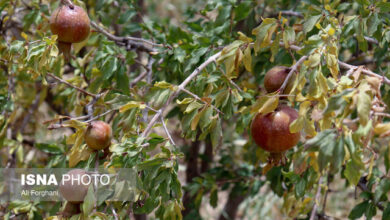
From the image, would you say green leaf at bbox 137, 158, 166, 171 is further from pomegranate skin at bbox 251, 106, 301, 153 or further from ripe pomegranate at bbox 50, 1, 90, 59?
ripe pomegranate at bbox 50, 1, 90, 59

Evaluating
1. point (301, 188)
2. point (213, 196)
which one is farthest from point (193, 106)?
point (213, 196)

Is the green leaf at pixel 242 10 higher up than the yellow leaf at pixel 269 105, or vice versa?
the green leaf at pixel 242 10

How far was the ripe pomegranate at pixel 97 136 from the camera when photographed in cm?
156

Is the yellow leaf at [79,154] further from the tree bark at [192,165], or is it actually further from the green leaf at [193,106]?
the tree bark at [192,165]

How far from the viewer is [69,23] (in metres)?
1.76

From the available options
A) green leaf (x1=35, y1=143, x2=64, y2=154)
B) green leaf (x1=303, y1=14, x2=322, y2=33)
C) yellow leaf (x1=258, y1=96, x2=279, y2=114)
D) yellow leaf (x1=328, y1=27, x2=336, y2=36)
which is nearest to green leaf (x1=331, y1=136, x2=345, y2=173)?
yellow leaf (x1=258, y1=96, x2=279, y2=114)

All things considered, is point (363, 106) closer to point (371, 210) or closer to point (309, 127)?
point (309, 127)

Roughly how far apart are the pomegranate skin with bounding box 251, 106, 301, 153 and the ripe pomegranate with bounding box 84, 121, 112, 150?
0.51 metres

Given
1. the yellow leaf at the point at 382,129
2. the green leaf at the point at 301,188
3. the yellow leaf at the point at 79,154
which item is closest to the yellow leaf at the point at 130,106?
the yellow leaf at the point at 79,154

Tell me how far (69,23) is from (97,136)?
490 mm

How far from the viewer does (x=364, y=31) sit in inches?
71.9

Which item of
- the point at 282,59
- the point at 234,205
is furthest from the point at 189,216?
the point at 282,59

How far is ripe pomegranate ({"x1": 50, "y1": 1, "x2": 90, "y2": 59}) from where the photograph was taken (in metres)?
1.76

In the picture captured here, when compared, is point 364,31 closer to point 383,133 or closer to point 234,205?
point 383,133
